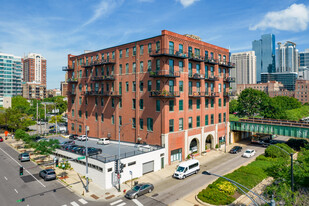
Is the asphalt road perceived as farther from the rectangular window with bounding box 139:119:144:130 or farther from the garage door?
the rectangular window with bounding box 139:119:144:130

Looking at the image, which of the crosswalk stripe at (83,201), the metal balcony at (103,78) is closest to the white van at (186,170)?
the crosswalk stripe at (83,201)

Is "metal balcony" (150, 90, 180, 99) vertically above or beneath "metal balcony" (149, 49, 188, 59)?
beneath

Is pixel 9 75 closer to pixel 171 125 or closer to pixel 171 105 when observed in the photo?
→ pixel 171 105

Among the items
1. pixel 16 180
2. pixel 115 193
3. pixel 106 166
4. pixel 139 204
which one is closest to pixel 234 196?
pixel 139 204

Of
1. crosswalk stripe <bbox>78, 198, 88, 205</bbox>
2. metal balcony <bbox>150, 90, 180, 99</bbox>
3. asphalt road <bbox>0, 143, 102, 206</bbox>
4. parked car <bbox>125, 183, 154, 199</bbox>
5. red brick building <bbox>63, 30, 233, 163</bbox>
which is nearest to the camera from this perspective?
asphalt road <bbox>0, 143, 102, 206</bbox>

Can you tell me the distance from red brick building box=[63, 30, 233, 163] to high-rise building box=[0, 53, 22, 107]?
378 ft

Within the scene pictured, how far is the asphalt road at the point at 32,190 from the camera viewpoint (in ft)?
90.3

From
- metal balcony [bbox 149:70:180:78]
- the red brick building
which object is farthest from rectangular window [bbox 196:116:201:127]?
metal balcony [bbox 149:70:180:78]

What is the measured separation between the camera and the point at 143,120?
151 feet

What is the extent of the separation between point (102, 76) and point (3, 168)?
2877cm

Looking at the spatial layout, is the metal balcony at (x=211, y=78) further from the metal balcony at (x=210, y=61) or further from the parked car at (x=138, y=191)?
the parked car at (x=138, y=191)

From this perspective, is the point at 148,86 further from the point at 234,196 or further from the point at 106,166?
the point at 234,196

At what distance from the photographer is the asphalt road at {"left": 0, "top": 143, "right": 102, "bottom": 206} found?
90.3 feet

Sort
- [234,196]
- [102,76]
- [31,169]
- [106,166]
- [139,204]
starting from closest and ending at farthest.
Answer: [139,204] < [234,196] < [106,166] < [31,169] < [102,76]
